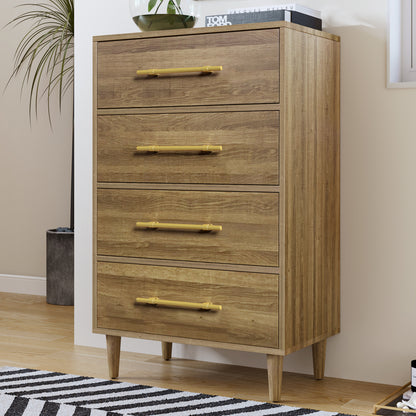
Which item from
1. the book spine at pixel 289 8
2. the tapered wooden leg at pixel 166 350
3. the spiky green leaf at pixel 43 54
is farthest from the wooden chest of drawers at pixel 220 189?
the spiky green leaf at pixel 43 54

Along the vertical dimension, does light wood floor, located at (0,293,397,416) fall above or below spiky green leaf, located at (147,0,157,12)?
below

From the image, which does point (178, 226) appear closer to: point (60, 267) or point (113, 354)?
point (113, 354)

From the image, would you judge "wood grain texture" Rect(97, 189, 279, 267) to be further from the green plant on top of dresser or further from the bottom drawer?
the green plant on top of dresser

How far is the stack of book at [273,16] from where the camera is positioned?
2.26 meters

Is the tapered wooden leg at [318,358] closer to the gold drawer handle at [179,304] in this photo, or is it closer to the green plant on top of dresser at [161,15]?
the gold drawer handle at [179,304]

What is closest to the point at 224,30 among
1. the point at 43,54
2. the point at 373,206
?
the point at 373,206

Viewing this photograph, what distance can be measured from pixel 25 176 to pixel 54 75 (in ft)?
1.87

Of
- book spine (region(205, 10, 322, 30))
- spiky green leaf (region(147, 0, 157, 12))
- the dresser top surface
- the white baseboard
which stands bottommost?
the white baseboard

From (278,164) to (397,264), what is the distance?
21.3 inches

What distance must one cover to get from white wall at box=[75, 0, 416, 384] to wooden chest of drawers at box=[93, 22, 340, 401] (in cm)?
6

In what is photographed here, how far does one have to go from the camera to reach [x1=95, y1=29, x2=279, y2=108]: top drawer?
7.04ft

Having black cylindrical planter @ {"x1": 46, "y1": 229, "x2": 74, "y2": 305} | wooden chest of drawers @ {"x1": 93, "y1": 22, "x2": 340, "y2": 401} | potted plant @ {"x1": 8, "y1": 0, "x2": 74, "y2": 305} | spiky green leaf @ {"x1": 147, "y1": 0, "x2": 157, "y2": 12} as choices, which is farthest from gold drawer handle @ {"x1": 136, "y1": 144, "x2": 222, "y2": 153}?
black cylindrical planter @ {"x1": 46, "y1": 229, "x2": 74, "y2": 305}

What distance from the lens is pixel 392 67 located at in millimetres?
2396

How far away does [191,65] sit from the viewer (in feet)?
7.39
